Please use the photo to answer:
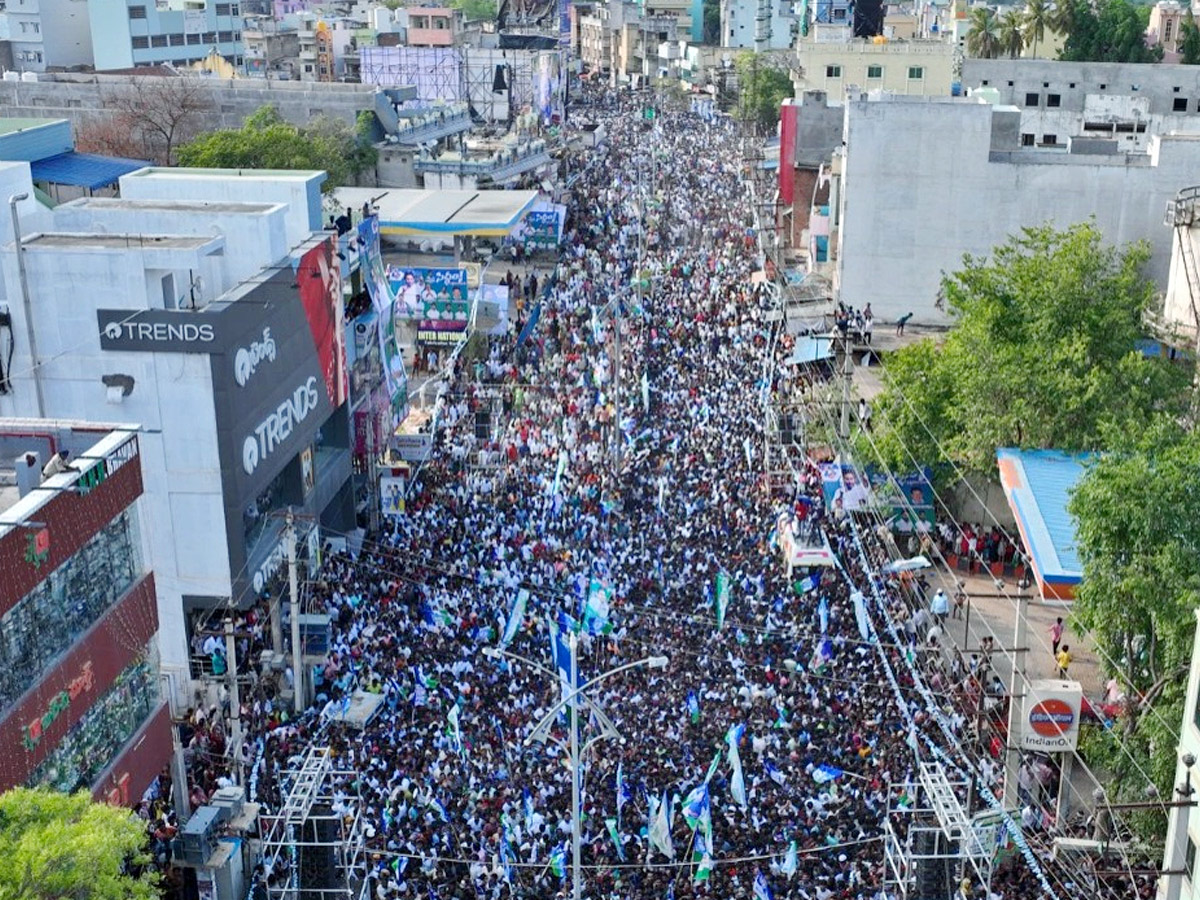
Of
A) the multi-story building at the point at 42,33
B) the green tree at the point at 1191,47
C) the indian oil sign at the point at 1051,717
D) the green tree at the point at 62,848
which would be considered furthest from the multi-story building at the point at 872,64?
the green tree at the point at 62,848

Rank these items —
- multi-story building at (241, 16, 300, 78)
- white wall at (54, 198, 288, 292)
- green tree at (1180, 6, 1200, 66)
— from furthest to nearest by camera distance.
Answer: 1. multi-story building at (241, 16, 300, 78)
2. green tree at (1180, 6, 1200, 66)
3. white wall at (54, 198, 288, 292)

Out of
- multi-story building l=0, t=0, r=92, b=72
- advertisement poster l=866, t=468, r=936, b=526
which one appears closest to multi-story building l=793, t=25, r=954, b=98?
advertisement poster l=866, t=468, r=936, b=526

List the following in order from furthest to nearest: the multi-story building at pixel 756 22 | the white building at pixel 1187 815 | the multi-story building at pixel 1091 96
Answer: the multi-story building at pixel 756 22 < the multi-story building at pixel 1091 96 < the white building at pixel 1187 815

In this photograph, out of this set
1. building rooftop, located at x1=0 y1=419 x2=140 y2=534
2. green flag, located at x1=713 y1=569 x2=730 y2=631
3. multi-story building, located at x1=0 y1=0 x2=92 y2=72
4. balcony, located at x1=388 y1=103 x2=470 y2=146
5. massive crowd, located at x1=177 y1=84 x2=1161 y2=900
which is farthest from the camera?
multi-story building, located at x1=0 y1=0 x2=92 y2=72

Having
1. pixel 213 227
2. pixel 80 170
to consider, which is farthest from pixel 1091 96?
pixel 213 227

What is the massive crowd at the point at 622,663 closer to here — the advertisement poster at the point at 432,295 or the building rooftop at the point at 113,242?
the advertisement poster at the point at 432,295

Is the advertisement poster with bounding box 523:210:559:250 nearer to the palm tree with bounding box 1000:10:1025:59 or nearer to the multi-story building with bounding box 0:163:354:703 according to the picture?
the multi-story building with bounding box 0:163:354:703

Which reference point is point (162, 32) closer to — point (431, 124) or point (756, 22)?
point (431, 124)
